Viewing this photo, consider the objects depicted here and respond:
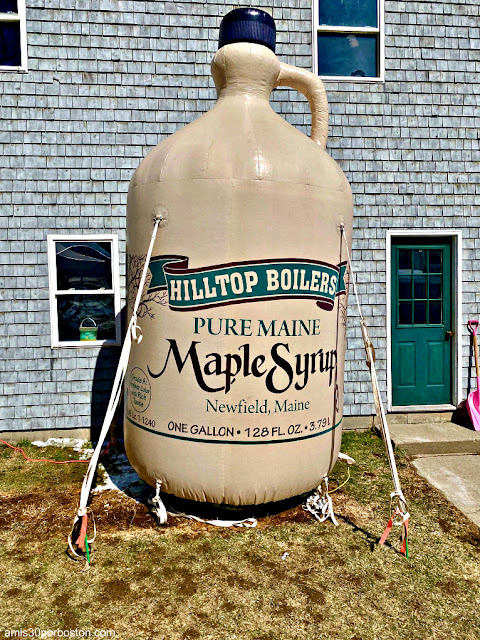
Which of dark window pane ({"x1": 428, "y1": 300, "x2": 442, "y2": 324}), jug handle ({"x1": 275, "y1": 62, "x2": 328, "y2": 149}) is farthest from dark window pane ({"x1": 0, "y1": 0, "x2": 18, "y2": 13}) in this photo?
dark window pane ({"x1": 428, "y1": 300, "x2": 442, "y2": 324})

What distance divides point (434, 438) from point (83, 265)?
14.9ft

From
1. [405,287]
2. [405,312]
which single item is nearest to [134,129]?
[405,287]

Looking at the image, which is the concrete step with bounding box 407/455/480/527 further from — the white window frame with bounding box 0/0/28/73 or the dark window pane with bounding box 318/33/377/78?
the white window frame with bounding box 0/0/28/73

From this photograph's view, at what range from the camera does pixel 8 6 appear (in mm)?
5363

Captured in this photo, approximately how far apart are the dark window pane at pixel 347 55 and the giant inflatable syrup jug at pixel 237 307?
292 centimetres

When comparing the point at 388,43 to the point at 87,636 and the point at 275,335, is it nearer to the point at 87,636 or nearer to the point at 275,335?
the point at 275,335

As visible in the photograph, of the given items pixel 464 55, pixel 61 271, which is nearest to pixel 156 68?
pixel 61 271

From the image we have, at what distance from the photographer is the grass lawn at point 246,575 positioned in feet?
8.35

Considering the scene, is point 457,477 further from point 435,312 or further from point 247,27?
point 247,27

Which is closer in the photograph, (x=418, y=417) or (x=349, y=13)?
(x=349, y=13)

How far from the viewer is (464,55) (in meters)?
5.86

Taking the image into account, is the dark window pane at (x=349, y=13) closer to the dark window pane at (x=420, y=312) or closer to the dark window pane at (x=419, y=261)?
the dark window pane at (x=419, y=261)

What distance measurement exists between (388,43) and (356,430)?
4765mm

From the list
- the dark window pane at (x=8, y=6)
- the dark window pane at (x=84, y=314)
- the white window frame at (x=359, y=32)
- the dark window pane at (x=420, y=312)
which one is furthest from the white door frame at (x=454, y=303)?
the dark window pane at (x=8, y=6)
